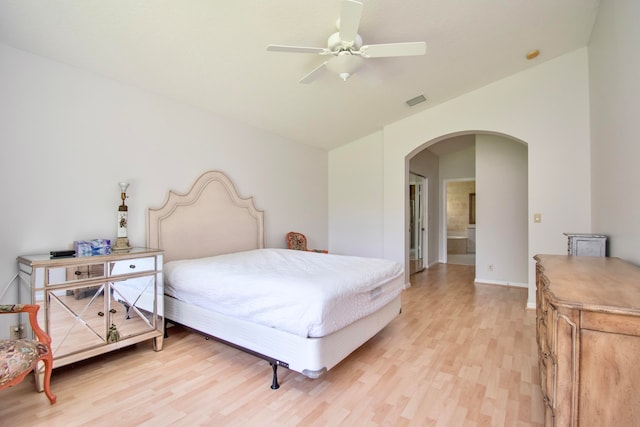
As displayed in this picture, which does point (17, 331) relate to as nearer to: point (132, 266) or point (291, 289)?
point (132, 266)

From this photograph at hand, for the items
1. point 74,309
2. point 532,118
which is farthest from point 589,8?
point 74,309

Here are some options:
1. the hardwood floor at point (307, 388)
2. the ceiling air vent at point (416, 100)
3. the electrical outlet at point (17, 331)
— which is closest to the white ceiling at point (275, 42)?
the ceiling air vent at point (416, 100)

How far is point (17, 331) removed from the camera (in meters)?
2.29

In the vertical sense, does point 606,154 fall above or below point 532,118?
below

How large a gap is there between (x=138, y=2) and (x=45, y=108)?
4.02 feet

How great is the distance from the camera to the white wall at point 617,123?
2078 millimetres

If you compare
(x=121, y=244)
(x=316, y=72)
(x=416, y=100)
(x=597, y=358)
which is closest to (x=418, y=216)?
(x=416, y=100)

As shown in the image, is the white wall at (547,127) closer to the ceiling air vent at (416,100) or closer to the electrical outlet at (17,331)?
the ceiling air vent at (416,100)

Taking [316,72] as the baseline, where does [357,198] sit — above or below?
below

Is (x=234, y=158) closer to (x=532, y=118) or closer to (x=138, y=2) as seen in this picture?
(x=138, y=2)

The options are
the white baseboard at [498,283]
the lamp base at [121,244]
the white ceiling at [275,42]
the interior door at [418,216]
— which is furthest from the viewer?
the interior door at [418,216]

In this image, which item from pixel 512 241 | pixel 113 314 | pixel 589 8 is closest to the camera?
pixel 113 314

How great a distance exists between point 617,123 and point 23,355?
4488mm

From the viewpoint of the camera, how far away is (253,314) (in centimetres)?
216
